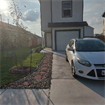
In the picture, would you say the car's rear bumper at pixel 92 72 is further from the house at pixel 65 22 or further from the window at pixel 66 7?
the window at pixel 66 7

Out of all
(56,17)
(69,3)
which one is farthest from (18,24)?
(69,3)

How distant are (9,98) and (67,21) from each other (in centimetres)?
1160

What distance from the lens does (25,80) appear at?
14.6 feet

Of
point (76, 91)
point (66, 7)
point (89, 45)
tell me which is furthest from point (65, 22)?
point (76, 91)

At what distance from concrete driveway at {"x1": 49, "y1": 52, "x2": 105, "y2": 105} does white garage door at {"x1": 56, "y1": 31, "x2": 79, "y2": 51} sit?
8.32m

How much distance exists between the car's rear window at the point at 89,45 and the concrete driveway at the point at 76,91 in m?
1.47

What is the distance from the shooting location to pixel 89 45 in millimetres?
5332

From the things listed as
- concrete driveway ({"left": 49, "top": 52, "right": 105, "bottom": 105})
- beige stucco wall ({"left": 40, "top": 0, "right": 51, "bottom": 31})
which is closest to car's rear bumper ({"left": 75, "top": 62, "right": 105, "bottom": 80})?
concrete driveway ({"left": 49, "top": 52, "right": 105, "bottom": 105})

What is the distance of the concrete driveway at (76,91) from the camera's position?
3.01 meters

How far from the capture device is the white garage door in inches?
492

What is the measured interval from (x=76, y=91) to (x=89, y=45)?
260 cm

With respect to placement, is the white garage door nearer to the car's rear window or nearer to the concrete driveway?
the car's rear window

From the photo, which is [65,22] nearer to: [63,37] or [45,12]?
[63,37]

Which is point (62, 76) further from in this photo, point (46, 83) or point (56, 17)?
point (56, 17)
